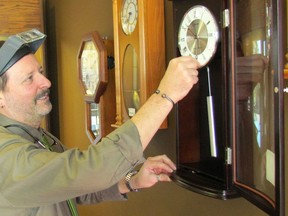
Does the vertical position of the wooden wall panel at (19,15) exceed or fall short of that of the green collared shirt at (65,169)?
it exceeds it

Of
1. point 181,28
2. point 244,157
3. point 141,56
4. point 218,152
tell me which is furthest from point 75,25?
point 244,157

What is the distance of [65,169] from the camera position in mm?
919

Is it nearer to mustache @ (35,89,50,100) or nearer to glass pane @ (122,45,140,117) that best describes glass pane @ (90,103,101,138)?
glass pane @ (122,45,140,117)

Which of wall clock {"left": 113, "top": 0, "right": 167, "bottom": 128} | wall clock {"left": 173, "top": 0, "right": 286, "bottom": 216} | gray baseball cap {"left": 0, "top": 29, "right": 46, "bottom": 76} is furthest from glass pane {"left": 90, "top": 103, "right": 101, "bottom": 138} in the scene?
gray baseball cap {"left": 0, "top": 29, "right": 46, "bottom": 76}

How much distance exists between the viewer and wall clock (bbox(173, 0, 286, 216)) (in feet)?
2.94

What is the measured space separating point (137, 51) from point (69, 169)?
0.87 meters

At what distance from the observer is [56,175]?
919 mm

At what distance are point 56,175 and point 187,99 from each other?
72 centimetres

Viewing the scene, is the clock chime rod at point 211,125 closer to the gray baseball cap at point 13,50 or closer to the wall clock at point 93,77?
the gray baseball cap at point 13,50

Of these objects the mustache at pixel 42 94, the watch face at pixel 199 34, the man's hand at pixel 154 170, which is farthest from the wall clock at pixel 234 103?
the mustache at pixel 42 94

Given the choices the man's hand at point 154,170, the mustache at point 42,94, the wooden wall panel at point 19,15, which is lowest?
the man's hand at point 154,170

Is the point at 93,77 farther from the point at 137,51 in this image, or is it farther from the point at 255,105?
the point at 255,105

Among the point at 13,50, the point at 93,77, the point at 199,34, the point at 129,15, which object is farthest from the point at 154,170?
the point at 93,77

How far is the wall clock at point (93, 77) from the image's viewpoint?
2156 mm
